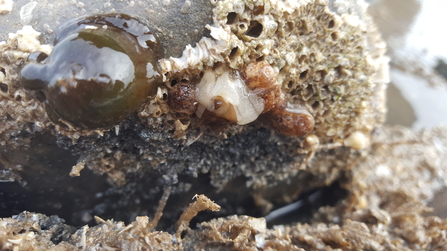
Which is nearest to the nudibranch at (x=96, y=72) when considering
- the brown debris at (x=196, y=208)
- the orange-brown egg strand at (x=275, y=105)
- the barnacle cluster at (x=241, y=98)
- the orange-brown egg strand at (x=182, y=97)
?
the barnacle cluster at (x=241, y=98)

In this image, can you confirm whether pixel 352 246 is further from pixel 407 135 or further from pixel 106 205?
pixel 407 135

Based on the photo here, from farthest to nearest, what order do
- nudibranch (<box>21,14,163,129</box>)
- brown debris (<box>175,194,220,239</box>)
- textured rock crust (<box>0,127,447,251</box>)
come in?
brown debris (<box>175,194,220,239</box>)
textured rock crust (<box>0,127,447,251</box>)
nudibranch (<box>21,14,163,129</box>)

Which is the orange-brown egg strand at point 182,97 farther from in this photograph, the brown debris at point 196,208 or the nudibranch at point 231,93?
the brown debris at point 196,208

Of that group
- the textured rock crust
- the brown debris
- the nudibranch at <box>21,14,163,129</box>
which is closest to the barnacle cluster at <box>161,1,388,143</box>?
the nudibranch at <box>21,14,163,129</box>

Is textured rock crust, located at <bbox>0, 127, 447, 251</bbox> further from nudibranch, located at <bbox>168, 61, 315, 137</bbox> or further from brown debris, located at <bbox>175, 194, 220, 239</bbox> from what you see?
nudibranch, located at <bbox>168, 61, 315, 137</bbox>

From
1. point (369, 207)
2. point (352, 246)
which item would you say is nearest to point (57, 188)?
point (352, 246)

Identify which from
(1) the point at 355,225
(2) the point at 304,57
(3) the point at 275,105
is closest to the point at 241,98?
(3) the point at 275,105
